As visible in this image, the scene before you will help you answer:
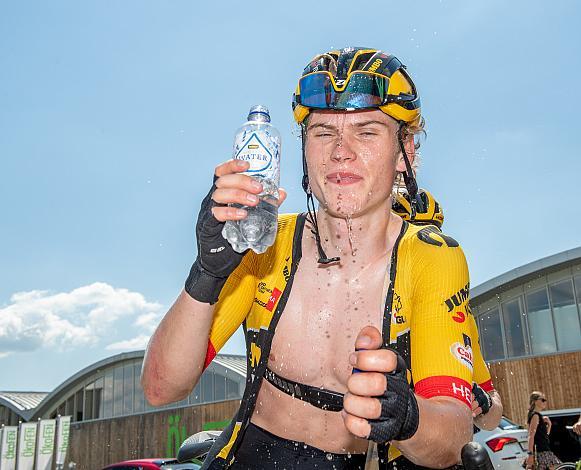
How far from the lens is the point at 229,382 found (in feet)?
111

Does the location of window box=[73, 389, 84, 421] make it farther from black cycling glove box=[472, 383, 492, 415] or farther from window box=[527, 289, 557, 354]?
black cycling glove box=[472, 383, 492, 415]

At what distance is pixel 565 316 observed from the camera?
24078 mm

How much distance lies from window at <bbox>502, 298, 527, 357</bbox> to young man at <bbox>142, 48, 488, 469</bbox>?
2322 cm

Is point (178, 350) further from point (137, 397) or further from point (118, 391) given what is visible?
point (118, 391)

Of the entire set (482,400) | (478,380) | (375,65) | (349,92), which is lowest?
(482,400)

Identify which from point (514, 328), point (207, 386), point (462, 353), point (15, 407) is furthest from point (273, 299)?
point (15, 407)

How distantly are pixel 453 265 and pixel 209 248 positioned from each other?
121 centimetres

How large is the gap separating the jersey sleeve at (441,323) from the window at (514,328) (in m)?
23.3

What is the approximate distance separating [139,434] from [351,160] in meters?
38.4

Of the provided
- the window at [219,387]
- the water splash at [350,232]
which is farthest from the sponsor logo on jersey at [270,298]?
the window at [219,387]

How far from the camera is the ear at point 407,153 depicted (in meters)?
3.55

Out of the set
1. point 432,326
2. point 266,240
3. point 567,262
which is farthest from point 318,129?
point 567,262

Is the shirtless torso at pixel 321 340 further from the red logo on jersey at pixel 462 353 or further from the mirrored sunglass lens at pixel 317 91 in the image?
the mirrored sunglass lens at pixel 317 91

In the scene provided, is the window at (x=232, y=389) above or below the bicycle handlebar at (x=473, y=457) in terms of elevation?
above
